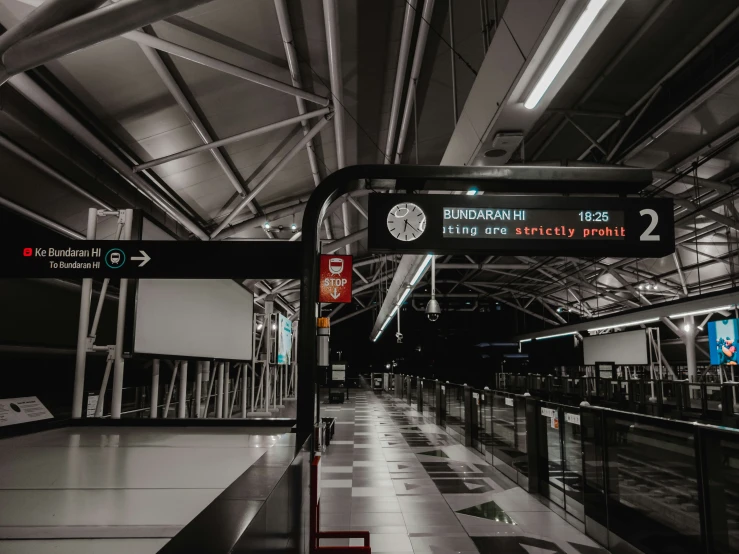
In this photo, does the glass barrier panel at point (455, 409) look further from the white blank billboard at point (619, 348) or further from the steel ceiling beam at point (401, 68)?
the white blank billboard at point (619, 348)

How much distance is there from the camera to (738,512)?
3469mm

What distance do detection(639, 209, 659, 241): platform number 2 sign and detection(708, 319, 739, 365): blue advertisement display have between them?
13666mm

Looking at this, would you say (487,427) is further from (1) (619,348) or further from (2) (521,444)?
(1) (619,348)

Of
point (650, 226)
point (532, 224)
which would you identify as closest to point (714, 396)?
point (650, 226)

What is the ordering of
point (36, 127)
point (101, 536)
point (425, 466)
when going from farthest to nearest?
point (425, 466), point (36, 127), point (101, 536)

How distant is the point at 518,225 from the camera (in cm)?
430

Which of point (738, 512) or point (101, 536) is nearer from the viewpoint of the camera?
point (101, 536)

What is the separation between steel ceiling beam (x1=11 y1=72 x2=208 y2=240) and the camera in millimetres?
5973

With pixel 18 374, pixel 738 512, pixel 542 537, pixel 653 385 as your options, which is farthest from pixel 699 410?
pixel 18 374

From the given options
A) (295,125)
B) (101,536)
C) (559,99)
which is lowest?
(101,536)

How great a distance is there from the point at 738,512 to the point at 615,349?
74.2 ft

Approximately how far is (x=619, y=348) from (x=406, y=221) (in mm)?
22724

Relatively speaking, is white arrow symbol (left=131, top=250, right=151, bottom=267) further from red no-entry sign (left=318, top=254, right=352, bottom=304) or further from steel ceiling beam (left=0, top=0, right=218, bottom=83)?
red no-entry sign (left=318, top=254, right=352, bottom=304)

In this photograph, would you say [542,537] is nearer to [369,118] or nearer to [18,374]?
[369,118]
